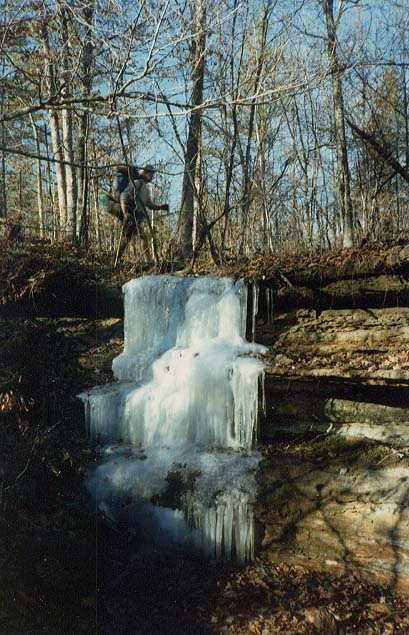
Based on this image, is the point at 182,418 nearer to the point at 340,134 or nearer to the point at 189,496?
the point at 189,496

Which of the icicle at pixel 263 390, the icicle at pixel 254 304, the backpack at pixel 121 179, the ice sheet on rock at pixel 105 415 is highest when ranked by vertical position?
the backpack at pixel 121 179

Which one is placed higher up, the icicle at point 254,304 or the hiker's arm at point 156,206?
the hiker's arm at point 156,206

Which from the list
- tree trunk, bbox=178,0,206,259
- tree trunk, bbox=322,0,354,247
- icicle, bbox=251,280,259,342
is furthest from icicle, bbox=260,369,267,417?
tree trunk, bbox=178,0,206,259

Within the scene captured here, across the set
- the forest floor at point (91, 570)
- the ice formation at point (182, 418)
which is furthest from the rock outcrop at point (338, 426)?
the ice formation at point (182, 418)

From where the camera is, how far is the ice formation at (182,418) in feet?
16.4

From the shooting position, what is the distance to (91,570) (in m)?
4.60

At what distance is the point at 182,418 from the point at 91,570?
212 centimetres

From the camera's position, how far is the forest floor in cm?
390

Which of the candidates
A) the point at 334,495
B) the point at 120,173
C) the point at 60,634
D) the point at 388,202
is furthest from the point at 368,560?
the point at 388,202

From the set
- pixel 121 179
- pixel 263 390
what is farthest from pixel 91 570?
pixel 121 179

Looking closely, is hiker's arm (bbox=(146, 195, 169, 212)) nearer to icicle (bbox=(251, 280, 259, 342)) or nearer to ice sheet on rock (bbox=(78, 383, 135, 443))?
icicle (bbox=(251, 280, 259, 342))

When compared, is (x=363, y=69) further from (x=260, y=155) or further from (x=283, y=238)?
(x=283, y=238)

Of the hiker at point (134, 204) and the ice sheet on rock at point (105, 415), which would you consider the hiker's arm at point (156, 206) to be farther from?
the ice sheet on rock at point (105, 415)

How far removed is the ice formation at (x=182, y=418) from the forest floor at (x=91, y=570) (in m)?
0.28
